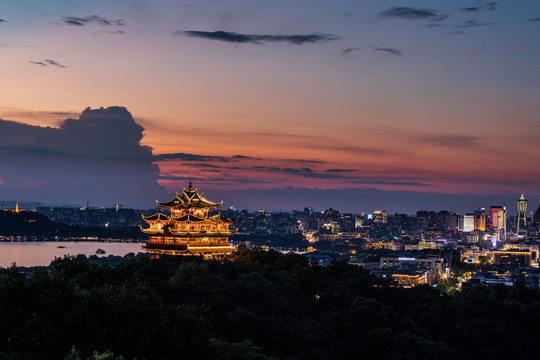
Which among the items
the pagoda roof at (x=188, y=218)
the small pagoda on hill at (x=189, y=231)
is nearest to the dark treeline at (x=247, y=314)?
the small pagoda on hill at (x=189, y=231)

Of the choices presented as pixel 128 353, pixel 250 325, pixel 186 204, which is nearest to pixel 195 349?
pixel 128 353

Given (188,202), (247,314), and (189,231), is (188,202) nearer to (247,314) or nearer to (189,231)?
(189,231)

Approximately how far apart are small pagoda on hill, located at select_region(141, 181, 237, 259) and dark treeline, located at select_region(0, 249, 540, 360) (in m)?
1.50

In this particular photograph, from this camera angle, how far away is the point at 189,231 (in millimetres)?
42750

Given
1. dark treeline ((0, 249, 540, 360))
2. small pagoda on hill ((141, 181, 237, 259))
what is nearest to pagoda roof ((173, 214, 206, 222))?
small pagoda on hill ((141, 181, 237, 259))

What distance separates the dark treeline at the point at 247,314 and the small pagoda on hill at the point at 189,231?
4.93ft

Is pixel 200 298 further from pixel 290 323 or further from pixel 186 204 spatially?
pixel 186 204

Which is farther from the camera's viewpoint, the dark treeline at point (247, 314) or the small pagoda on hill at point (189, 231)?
the small pagoda on hill at point (189, 231)

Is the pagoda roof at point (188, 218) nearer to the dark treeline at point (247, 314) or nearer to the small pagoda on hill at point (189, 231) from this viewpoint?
the small pagoda on hill at point (189, 231)

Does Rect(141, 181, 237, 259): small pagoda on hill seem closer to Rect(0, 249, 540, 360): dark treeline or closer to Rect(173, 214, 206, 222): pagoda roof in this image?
Rect(173, 214, 206, 222): pagoda roof

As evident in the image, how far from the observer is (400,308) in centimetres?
3631

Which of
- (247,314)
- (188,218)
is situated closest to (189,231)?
(188,218)

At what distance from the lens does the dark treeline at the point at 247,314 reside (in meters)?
14.9

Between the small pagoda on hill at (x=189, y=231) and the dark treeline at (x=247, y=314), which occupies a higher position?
the small pagoda on hill at (x=189, y=231)
